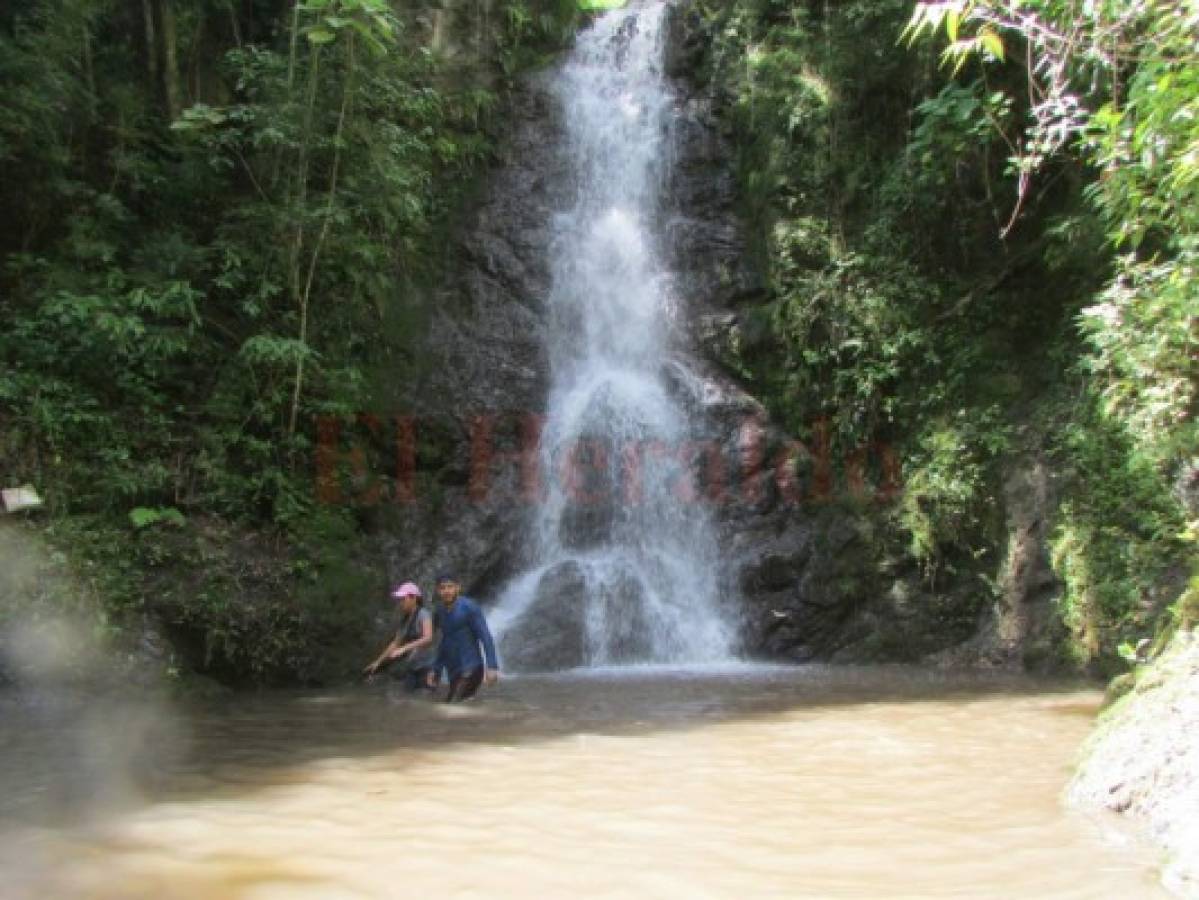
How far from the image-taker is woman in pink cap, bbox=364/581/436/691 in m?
8.47

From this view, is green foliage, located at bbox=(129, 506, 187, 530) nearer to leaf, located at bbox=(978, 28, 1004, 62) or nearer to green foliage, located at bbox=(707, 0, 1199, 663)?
green foliage, located at bbox=(707, 0, 1199, 663)

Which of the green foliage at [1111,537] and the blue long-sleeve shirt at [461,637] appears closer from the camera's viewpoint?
the blue long-sleeve shirt at [461,637]

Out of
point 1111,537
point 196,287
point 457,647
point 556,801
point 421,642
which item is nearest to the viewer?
point 556,801

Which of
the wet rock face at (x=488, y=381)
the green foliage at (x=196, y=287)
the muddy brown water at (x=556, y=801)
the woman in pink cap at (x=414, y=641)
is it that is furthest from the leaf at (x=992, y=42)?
the wet rock face at (x=488, y=381)

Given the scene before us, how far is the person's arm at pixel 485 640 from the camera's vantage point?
7812mm

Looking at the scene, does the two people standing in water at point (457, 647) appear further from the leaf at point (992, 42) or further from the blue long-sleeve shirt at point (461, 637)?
the leaf at point (992, 42)

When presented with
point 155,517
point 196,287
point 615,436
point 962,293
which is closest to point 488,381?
point 615,436

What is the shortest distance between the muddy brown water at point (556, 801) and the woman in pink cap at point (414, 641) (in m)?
0.63

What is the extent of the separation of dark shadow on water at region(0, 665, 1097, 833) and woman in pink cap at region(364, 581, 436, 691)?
217 millimetres

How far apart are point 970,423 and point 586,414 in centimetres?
478

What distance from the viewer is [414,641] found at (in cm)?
853

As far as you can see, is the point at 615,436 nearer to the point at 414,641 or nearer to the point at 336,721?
the point at 414,641

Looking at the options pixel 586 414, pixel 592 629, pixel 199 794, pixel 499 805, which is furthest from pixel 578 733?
pixel 586 414

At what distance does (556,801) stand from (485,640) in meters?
3.12
